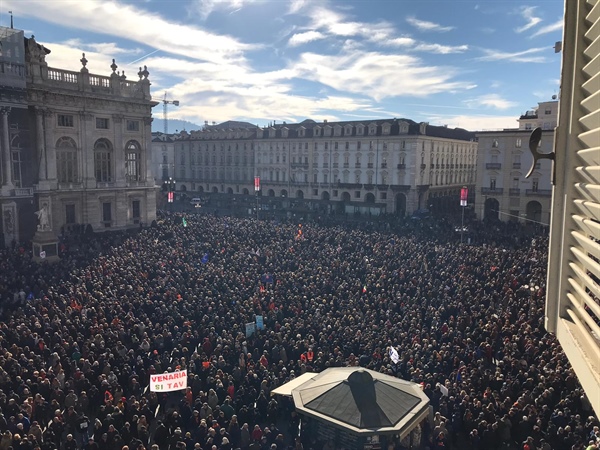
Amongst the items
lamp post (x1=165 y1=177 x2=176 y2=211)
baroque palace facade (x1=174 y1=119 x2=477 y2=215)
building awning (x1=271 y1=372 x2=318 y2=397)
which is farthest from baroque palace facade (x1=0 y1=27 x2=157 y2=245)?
baroque palace facade (x1=174 y1=119 x2=477 y2=215)

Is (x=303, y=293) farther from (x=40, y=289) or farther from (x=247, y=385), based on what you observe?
(x=40, y=289)

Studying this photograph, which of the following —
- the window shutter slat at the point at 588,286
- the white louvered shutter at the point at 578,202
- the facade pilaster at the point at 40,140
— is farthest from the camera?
the facade pilaster at the point at 40,140

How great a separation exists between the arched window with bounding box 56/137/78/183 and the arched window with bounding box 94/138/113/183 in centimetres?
213

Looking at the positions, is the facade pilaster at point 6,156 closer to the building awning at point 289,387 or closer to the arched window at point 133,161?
the arched window at point 133,161

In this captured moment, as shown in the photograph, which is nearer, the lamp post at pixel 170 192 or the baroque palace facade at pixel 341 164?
the lamp post at pixel 170 192

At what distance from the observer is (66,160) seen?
4253 centimetres

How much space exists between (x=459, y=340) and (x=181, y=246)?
22.2 m

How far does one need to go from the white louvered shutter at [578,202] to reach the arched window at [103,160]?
4629 cm

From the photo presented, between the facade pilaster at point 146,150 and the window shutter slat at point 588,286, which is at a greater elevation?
the facade pilaster at point 146,150

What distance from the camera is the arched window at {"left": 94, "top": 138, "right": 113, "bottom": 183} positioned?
148 ft

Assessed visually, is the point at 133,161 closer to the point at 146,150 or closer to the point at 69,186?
the point at 146,150

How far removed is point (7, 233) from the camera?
37406 mm

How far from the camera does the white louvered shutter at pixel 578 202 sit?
2.72 m

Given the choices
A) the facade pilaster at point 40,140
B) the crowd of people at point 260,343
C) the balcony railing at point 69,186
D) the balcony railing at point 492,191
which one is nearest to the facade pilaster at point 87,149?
the balcony railing at point 69,186
